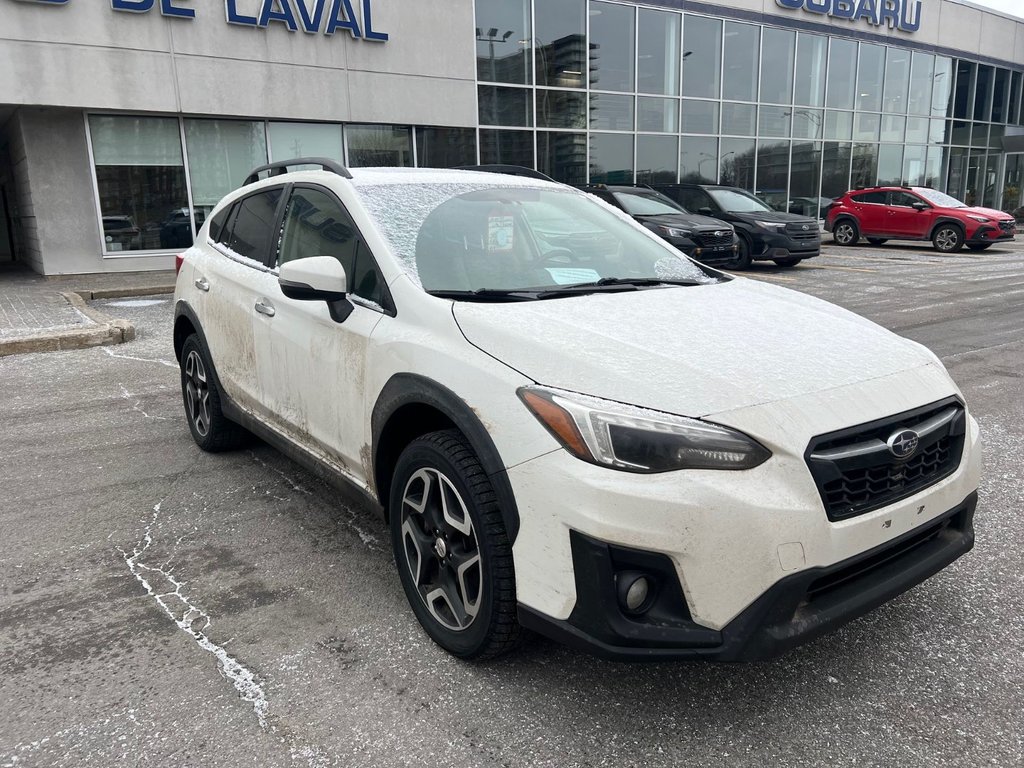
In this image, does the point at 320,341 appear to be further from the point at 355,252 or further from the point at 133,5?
the point at 133,5

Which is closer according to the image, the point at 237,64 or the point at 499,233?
the point at 499,233

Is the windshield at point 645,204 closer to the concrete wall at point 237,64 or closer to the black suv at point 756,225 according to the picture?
the black suv at point 756,225

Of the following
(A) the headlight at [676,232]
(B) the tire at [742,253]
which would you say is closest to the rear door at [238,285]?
(A) the headlight at [676,232]

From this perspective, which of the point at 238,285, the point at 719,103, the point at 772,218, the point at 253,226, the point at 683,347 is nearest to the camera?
the point at 683,347

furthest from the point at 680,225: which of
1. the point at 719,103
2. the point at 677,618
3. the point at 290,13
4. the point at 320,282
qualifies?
the point at 677,618

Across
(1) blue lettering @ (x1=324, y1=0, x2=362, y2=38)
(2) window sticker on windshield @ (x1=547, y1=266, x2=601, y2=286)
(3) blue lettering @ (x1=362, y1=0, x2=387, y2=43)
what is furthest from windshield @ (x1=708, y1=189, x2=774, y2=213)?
(2) window sticker on windshield @ (x1=547, y1=266, x2=601, y2=286)

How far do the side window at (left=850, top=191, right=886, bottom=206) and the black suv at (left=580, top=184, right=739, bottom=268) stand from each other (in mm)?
8067

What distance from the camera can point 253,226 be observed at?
169 inches

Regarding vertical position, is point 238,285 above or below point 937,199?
above

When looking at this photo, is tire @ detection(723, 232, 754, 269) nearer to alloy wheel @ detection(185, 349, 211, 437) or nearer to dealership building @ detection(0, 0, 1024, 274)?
dealership building @ detection(0, 0, 1024, 274)

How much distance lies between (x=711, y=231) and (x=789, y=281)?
1.70 metres

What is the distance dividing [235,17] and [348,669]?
49.7 ft

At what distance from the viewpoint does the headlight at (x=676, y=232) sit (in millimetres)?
13438

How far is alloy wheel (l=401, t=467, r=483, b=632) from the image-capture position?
2.52 m
